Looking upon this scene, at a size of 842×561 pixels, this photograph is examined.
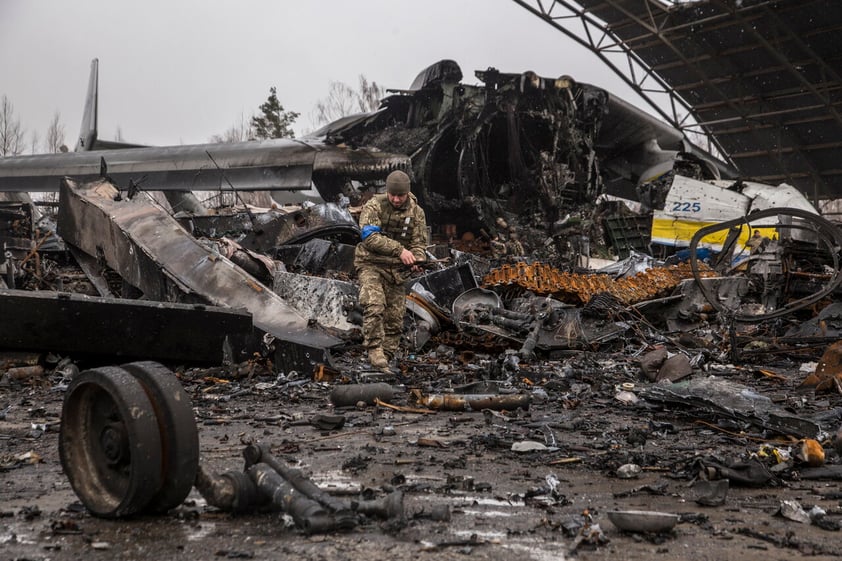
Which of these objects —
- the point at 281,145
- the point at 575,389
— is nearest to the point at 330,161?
the point at 281,145

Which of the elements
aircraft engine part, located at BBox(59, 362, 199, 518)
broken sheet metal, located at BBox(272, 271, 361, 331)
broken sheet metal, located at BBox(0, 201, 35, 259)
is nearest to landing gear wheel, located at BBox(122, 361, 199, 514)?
aircraft engine part, located at BBox(59, 362, 199, 518)

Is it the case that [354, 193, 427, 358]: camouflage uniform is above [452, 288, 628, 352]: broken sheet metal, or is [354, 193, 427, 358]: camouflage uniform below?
above

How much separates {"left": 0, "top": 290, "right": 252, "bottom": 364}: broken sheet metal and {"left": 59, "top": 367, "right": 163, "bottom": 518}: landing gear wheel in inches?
124

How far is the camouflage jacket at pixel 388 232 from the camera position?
6.59 meters

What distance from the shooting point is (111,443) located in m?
2.45

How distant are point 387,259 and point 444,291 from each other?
2.25 meters

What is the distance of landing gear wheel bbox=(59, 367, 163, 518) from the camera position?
2295 mm

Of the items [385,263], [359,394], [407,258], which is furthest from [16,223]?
[359,394]

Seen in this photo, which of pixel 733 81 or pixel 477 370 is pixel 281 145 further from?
pixel 733 81

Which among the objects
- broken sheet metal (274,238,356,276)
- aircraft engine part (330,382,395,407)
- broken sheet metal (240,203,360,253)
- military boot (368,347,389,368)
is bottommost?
aircraft engine part (330,382,395,407)

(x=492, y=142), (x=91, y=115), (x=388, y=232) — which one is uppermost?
(x=91, y=115)

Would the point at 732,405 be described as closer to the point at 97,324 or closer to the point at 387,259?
the point at 387,259

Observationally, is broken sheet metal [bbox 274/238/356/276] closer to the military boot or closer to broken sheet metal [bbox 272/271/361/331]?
broken sheet metal [bbox 272/271/361/331]

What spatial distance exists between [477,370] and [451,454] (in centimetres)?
296
